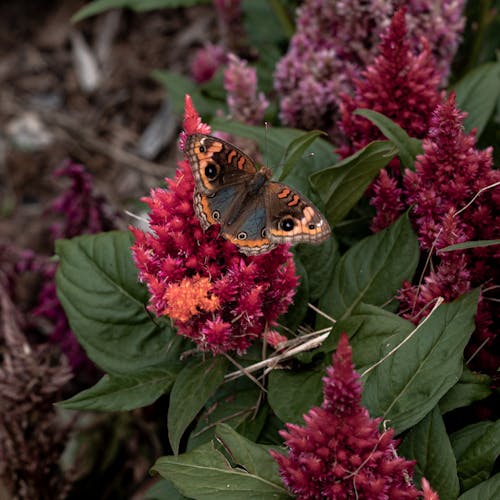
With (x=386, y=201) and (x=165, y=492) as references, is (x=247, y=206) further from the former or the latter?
(x=165, y=492)

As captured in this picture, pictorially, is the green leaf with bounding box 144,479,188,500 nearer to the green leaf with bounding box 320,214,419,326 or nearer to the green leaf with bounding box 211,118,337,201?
the green leaf with bounding box 320,214,419,326

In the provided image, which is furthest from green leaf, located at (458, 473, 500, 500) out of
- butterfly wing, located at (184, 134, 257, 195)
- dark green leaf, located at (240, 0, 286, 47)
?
dark green leaf, located at (240, 0, 286, 47)

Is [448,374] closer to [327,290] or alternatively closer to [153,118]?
[327,290]

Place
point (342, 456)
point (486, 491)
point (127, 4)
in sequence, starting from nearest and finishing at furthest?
point (342, 456) → point (486, 491) → point (127, 4)

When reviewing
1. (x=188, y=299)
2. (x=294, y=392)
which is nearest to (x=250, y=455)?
(x=294, y=392)

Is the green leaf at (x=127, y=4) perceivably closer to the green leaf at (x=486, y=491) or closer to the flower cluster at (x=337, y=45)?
the flower cluster at (x=337, y=45)

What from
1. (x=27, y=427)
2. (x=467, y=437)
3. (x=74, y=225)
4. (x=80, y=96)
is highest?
(x=467, y=437)
